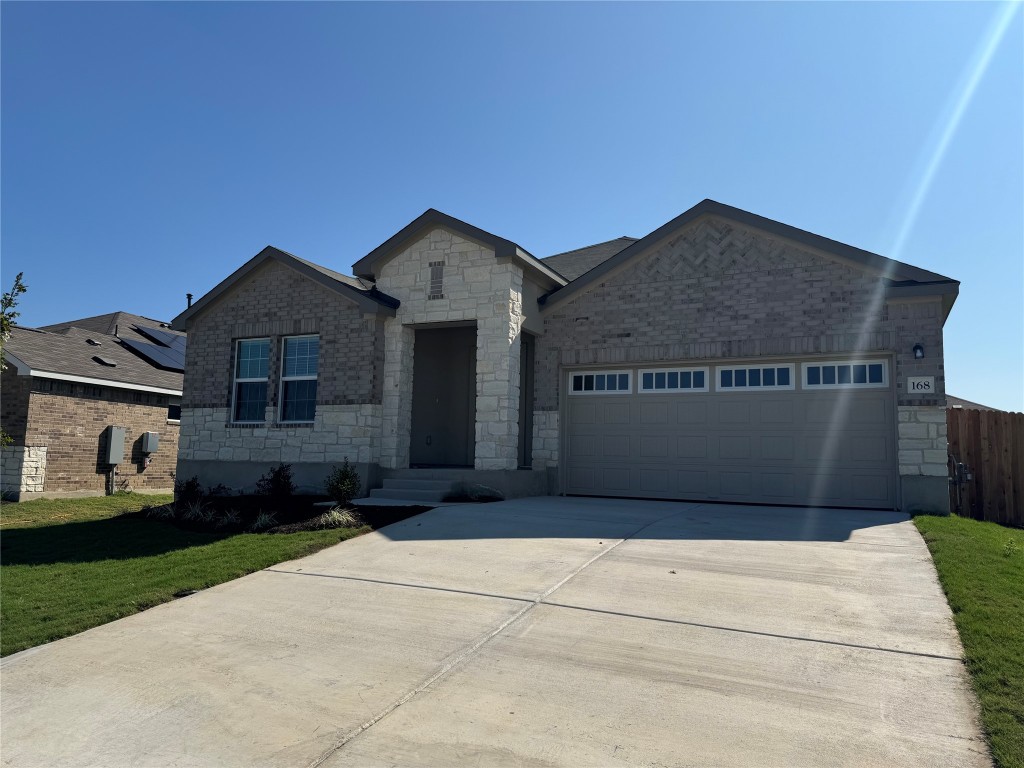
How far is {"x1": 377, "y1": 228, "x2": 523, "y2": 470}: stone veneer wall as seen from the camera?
1309 cm

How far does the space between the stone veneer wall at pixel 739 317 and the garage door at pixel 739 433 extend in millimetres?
371

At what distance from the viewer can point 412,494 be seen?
12.5 metres

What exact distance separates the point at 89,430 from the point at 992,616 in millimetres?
19994

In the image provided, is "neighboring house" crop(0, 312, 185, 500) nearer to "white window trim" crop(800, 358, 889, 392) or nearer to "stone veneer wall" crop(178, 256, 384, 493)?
"stone veneer wall" crop(178, 256, 384, 493)

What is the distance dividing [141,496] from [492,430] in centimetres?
1165

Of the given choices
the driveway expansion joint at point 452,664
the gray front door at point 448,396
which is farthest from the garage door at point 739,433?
the driveway expansion joint at point 452,664

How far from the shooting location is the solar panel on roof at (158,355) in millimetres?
22438

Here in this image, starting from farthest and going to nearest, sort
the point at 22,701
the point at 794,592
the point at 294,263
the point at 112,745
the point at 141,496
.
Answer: the point at 141,496, the point at 294,263, the point at 794,592, the point at 22,701, the point at 112,745

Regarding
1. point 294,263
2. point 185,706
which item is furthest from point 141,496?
point 185,706

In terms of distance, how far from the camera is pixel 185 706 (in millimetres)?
4188

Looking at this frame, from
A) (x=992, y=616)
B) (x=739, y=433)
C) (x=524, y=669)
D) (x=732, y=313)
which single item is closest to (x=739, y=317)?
(x=732, y=313)

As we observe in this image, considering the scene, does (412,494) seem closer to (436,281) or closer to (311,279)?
(436,281)

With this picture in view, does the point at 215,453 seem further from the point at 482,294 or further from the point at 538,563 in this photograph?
the point at 538,563

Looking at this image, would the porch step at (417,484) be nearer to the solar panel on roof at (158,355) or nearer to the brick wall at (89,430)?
the brick wall at (89,430)
